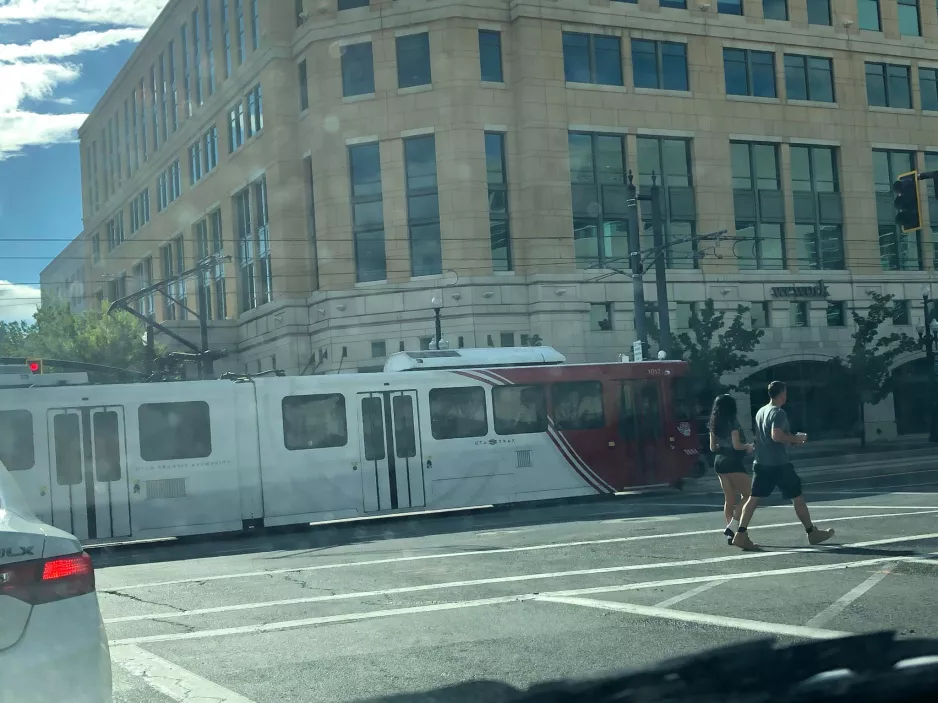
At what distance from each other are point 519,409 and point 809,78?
28.4 metres

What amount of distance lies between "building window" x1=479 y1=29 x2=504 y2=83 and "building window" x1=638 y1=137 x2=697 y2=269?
19.6 ft

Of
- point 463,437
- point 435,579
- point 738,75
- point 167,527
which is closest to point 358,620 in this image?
point 435,579

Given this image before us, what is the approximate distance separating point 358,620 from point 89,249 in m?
71.9

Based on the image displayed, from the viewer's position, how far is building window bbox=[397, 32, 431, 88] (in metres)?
39.6

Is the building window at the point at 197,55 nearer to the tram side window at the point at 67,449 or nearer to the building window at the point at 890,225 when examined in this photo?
the building window at the point at 890,225

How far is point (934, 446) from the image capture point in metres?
36.3

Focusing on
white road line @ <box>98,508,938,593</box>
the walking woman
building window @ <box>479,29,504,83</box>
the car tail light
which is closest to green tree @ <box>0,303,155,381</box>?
building window @ <box>479,29,504,83</box>

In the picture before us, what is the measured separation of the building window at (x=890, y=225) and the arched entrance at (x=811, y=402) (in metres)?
5.48

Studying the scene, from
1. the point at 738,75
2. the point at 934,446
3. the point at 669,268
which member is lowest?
the point at 934,446

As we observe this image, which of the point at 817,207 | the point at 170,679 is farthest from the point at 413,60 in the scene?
the point at 170,679

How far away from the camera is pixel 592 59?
40.8 metres

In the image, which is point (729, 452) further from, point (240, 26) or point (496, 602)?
point (240, 26)

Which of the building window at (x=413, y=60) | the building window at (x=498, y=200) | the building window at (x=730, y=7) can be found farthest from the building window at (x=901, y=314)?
the building window at (x=413, y=60)

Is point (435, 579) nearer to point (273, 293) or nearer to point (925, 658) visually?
point (925, 658)
